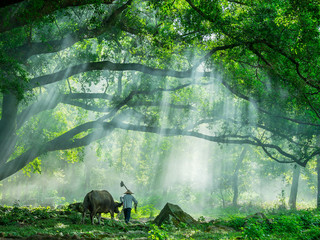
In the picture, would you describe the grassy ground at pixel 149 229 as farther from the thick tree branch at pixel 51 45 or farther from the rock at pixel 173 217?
the thick tree branch at pixel 51 45

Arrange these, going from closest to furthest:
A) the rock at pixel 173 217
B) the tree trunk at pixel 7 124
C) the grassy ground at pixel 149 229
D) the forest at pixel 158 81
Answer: the grassy ground at pixel 149 229, the forest at pixel 158 81, the rock at pixel 173 217, the tree trunk at pixel 7 124

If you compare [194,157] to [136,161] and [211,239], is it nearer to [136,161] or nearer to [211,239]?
[136,161]

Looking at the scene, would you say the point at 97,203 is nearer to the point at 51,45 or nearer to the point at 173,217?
the point at 173,217

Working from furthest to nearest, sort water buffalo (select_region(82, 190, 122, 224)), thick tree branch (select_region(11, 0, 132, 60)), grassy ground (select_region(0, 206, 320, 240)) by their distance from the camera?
thick tree branch (select_region(11, 0, 132, 60))
water buffalo (select_region(82, 190, 122, 224))
grassy ground (select_region(0, 206, 320, 240))

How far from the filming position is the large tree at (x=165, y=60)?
9805 millimetres

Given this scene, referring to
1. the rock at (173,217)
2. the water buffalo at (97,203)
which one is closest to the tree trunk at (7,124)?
the water buffalo at (97,203)

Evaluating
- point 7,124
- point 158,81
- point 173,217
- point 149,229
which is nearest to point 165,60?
point 158,81

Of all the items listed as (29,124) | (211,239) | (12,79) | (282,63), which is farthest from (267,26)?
(29,124)

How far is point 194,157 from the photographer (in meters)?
54.1

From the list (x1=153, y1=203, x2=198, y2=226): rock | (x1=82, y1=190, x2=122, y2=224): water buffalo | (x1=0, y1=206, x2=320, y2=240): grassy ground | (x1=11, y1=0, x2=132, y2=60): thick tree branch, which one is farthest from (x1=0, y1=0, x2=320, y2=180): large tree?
(x1=153, y1=203, x2=198, y2=226): rock

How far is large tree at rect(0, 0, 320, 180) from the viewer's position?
9.80 metres

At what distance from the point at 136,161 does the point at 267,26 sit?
47201 mm

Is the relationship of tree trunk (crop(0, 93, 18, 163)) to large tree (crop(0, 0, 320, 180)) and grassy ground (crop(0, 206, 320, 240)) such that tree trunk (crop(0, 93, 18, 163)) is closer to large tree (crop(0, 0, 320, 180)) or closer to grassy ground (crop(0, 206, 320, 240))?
large tree (crop(0, 0, 320, 180))

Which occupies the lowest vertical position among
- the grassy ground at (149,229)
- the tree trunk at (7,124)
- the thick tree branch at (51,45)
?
the grassy ground at (149,229)
